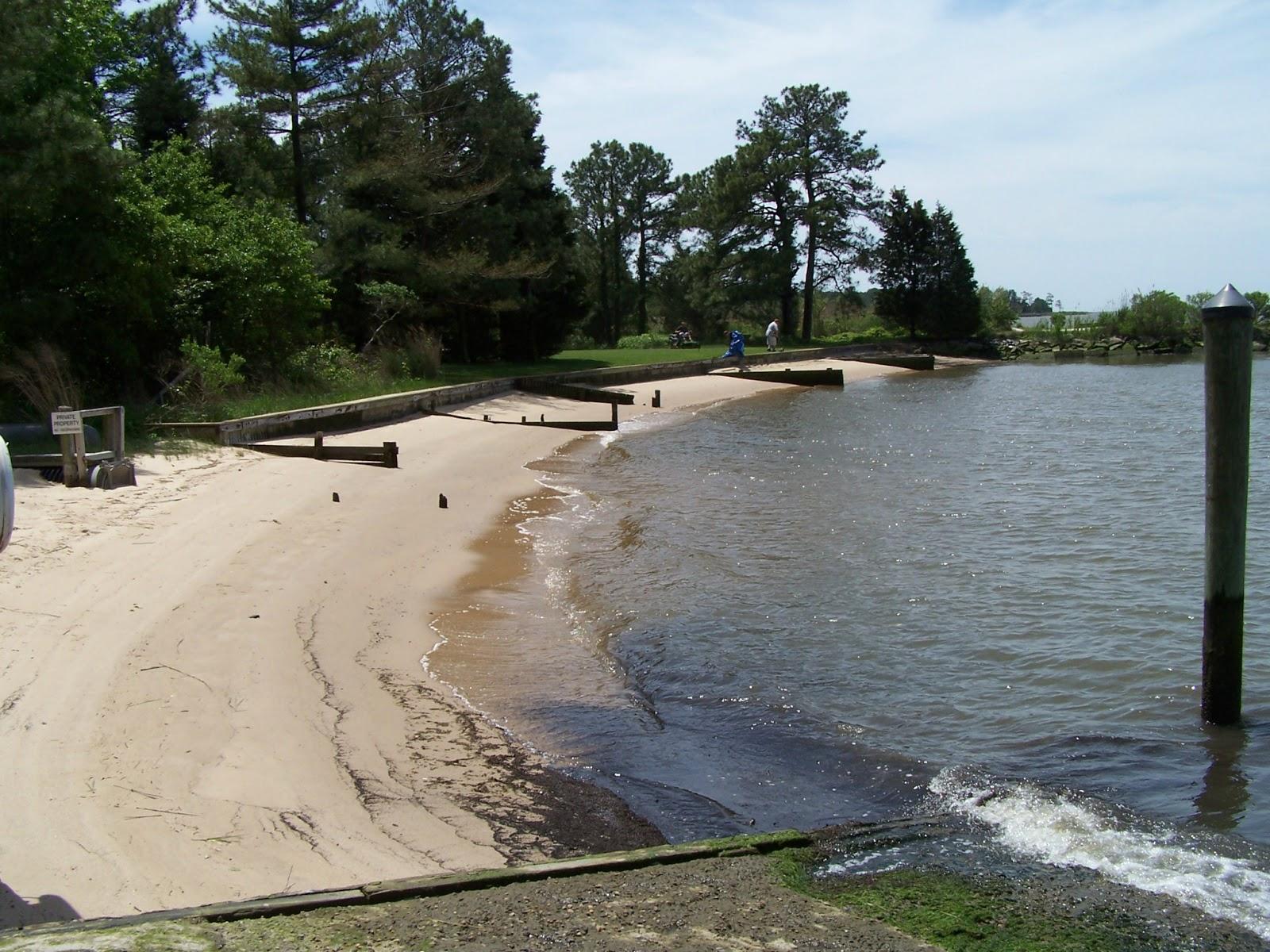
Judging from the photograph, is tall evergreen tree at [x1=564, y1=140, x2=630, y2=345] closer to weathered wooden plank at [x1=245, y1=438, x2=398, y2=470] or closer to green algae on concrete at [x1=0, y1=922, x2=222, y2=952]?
weathered wooden plank at [x1=245, y1=438, x2=398, y2=470]

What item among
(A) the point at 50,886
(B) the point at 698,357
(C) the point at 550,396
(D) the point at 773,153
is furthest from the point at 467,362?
(A) the point at 50,886

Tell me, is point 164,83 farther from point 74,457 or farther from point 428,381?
point 74,457

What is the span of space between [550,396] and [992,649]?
25.1 meters

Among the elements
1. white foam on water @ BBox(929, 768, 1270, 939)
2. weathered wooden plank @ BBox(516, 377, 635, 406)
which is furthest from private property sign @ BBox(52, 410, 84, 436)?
weathered wooden plank @ BBox(516, 377, 635, 406)

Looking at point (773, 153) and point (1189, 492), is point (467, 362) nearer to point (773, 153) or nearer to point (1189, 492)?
point (1189, 492)

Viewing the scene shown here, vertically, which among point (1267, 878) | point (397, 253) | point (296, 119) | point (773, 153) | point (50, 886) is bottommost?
point (1267, 878)

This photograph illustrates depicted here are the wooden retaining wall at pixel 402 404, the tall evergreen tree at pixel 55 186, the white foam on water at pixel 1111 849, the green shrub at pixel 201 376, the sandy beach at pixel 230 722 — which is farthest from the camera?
the green shrub at pixel 201 376

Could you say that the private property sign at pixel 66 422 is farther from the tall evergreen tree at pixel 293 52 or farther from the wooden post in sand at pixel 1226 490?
the tall evergreen tree at pixel 293 52

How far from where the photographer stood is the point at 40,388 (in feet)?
54.5

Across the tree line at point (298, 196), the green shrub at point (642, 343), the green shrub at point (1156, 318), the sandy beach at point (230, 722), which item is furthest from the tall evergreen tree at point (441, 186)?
the green shrub at point (1156, 318)

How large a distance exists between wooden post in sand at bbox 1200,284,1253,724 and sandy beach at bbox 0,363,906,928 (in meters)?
4.55

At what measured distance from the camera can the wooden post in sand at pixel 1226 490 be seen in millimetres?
7523

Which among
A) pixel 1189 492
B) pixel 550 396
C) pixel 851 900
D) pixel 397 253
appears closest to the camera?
pixel 851 900

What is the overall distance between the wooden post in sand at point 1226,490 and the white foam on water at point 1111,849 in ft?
6.70
